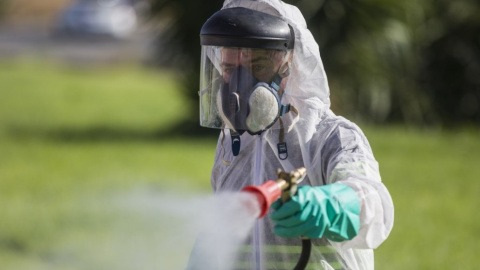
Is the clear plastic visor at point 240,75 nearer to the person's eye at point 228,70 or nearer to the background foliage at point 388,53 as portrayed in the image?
the person's eye at point 228,70

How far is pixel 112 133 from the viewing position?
558 inches

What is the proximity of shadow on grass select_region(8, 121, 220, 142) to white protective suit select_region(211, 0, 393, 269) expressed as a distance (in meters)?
10.2

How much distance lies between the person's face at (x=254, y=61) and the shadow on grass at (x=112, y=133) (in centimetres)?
1029

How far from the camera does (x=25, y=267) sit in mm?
7082

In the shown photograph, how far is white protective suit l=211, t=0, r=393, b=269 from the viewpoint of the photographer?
2742 millimetres

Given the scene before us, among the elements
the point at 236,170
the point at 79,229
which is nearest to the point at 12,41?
the point at 79,229

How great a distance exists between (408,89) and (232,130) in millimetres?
12431

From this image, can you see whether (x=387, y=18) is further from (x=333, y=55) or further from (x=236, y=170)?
(x=236, y=170)

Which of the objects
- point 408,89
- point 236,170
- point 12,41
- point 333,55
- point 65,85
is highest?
point 236,170

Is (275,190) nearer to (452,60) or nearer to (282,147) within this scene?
(282,147)

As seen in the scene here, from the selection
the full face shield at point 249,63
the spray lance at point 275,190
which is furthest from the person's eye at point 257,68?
the spray lance at point 275,190

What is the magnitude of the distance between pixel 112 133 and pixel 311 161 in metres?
11.4

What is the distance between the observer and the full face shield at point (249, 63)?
2.87 m

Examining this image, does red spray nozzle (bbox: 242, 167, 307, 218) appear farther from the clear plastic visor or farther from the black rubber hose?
the clear plastic visor
